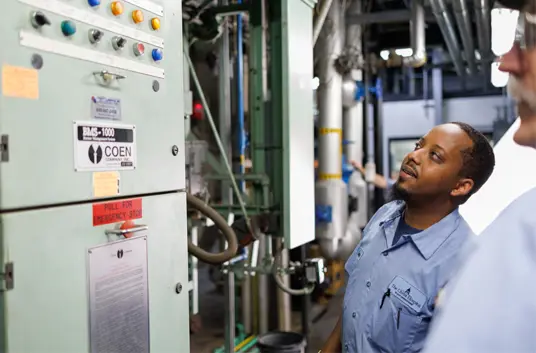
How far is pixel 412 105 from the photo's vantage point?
6.51 m

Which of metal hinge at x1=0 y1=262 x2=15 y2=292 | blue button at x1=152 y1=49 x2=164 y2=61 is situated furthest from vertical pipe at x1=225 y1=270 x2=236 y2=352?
metal hinge at x1=0 y1=262 x2=15 y2=292

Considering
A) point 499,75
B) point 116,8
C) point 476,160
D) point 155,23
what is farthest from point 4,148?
point 499,75

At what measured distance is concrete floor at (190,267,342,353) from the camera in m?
3.63

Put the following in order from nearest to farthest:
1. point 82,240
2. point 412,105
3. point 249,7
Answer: point 82,240
point 249,7
point 412,105

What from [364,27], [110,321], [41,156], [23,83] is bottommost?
[110,321]

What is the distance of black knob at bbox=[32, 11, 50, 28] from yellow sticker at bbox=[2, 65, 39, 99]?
0.10 m

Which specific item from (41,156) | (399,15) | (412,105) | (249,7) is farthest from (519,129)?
(412,105)

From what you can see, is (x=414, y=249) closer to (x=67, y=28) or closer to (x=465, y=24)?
(x=67, y=28)

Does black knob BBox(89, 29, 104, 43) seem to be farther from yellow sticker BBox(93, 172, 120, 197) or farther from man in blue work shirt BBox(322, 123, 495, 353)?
man in blue work shirt BBox(322, 123, 495, 353)

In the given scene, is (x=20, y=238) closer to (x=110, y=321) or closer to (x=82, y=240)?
(x=82, y=240)

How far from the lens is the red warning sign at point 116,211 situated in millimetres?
1233

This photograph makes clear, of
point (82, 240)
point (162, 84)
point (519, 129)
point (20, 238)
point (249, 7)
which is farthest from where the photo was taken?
point (249, 7)

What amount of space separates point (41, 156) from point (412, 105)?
19.6 ft

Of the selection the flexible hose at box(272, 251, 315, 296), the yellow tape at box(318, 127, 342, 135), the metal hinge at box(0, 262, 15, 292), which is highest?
the yellow tape at box(318, 127, 342, 135)
